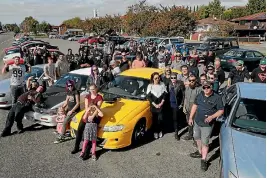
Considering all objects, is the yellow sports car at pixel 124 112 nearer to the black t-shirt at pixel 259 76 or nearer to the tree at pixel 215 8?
the black t-shirt at pixel 259 76

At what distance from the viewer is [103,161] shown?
238 inches

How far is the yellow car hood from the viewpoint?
6266 millimetres

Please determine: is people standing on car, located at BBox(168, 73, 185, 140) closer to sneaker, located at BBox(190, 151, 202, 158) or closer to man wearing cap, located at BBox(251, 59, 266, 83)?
sneaker, located at BBox(190, 151, 202, 158)

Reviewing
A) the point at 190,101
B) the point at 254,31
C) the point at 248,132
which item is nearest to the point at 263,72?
the point at 190,101

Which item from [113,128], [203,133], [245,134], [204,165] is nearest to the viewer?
[245,134]

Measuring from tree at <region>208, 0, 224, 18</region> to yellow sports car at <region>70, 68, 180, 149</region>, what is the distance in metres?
92.5

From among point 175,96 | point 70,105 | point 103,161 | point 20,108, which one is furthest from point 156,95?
point 20,108

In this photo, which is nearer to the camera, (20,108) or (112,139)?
(112,139)

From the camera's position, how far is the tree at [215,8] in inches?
3738

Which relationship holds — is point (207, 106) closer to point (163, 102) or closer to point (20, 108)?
point (163, 102)

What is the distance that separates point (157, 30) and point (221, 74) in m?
31.7

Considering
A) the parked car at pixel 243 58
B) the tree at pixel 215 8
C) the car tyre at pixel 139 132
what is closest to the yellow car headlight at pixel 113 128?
the car tyre at pixel 139 132

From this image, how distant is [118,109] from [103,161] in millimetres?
1185

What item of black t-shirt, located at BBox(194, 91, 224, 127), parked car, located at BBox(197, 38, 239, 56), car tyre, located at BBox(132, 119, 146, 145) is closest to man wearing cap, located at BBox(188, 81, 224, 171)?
black t-shirt, located at BBox(194, 91, 224, 127)
